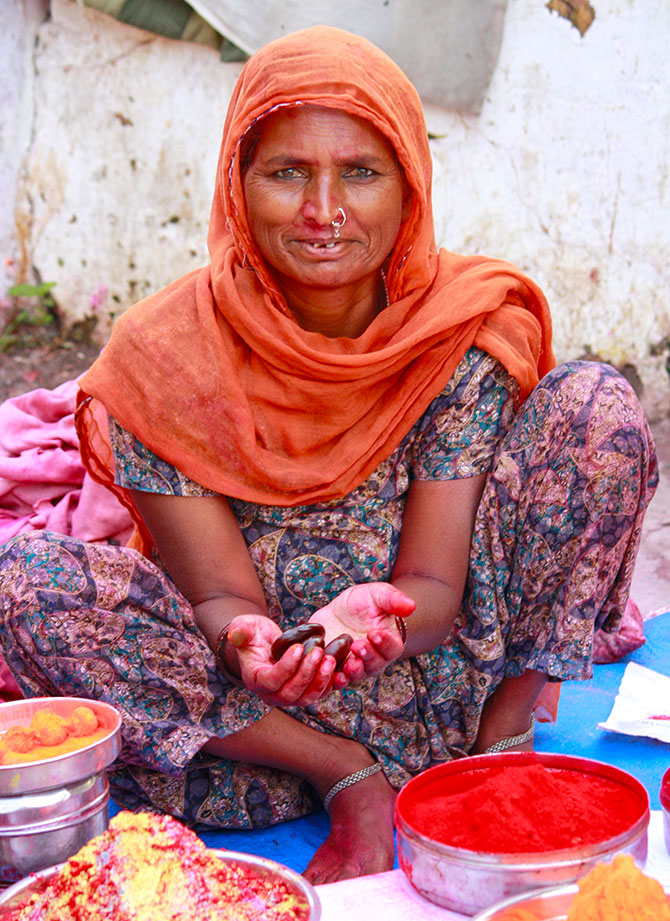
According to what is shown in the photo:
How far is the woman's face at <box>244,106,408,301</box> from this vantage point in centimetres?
170

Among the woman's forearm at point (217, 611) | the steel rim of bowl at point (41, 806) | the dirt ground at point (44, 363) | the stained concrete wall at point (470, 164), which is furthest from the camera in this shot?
the dirt ground at point (44, 363)

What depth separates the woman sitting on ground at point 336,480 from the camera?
5.57 ft

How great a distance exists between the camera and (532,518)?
1800 millimetres

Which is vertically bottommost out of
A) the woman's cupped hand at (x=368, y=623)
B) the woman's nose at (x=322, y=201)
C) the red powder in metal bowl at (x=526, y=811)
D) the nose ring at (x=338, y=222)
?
the red powder in metal bowl at (x=526, y=811)

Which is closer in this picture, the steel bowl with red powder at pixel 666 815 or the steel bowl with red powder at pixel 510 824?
the steel bowl with red powder at pixel 510 824

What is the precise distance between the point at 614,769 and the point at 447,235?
346 centimetres

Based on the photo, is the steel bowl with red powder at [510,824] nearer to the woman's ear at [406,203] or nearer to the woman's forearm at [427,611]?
the woman's forearm at [427,611]

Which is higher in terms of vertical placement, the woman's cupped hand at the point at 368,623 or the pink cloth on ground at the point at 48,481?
the woman's cupped hand at the point at 368,623

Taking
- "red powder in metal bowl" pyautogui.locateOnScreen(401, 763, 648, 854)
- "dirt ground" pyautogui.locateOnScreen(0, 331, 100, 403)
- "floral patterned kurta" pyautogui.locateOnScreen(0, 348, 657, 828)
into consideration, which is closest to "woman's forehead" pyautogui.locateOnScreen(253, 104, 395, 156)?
"floral patterned kurta" pyautogui.locateOnScreen(0, 348, 657, 828)

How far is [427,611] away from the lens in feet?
5.79

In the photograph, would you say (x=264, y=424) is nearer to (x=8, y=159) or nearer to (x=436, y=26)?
(x=436, y=26)

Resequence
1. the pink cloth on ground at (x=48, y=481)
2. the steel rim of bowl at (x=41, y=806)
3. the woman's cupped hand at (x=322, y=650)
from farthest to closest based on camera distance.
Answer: the pink cloth on ground at (x=48, y=481)
the woman's cupped hand at (x=322, y=650)
the steel rim of bowl at (x=41, y=806)

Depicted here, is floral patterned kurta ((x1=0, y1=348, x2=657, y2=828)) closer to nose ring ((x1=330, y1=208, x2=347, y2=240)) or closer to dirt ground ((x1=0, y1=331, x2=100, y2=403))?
nose ring ((x1=330, y1=208, x2=347, y2=240))

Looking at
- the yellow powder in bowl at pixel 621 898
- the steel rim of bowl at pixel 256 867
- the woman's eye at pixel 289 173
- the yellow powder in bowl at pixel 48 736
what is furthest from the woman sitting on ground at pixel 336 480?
the yellow powder in bowl at pixel 621 898
